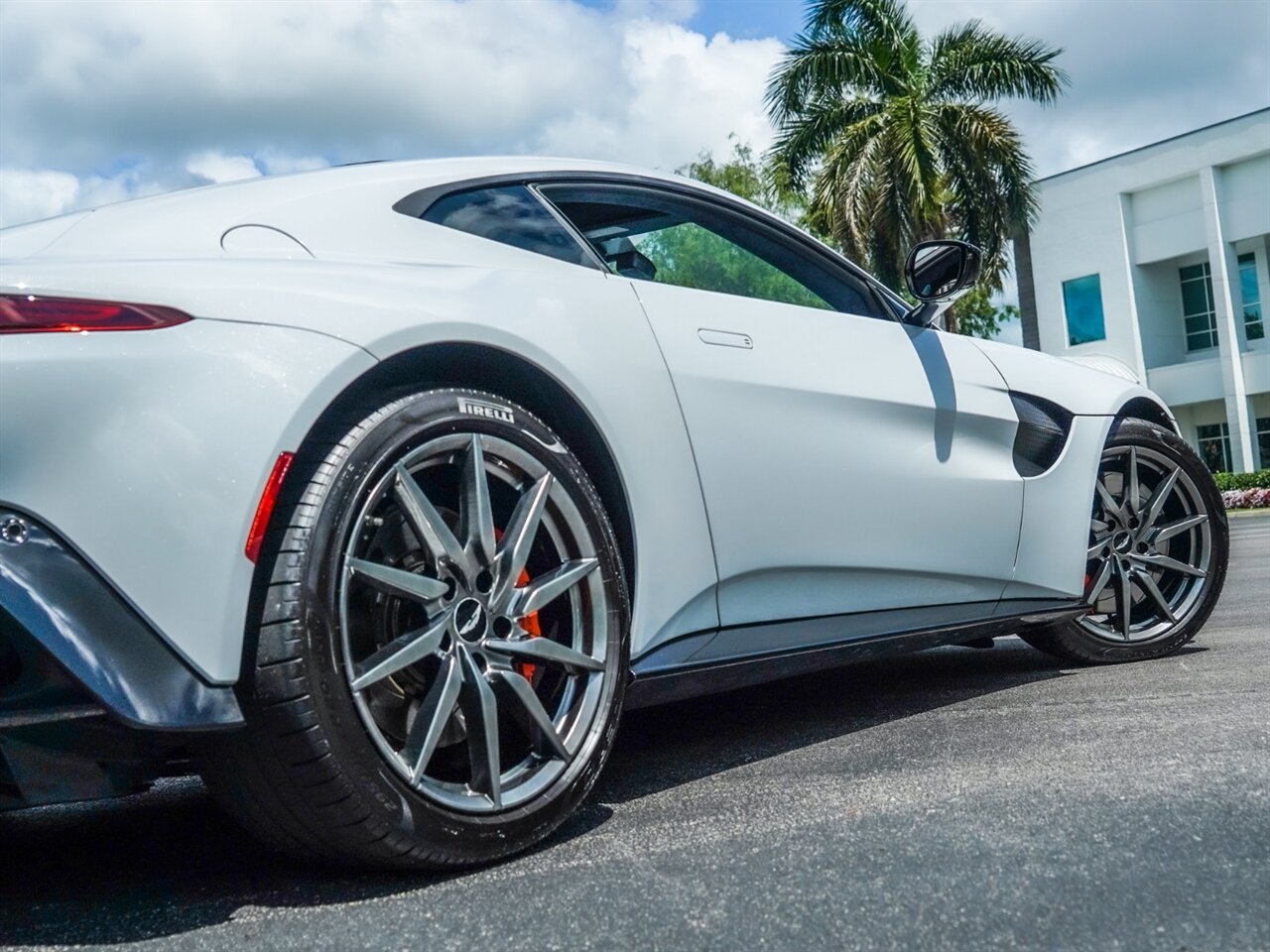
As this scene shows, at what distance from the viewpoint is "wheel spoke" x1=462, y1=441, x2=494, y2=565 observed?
2.30m

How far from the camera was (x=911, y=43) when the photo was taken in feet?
78.4

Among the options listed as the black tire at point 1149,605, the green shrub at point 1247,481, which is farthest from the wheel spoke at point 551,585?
the green shrub at point 1247,481

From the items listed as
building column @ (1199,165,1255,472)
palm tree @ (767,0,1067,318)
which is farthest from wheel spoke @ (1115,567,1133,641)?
building column @ (1199,165,1255,472)

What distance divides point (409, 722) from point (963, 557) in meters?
1.87

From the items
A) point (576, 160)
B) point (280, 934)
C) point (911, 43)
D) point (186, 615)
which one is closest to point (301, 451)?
point (186, 615)

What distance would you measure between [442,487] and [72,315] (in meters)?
0.77

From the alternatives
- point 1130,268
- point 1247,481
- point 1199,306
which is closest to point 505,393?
point 1247,481

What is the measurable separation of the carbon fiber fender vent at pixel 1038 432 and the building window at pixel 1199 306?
36.9m

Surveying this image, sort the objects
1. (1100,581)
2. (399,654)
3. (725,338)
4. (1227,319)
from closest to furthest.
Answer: (399,654) < (725,338) < (1100,581) < (1227,319)

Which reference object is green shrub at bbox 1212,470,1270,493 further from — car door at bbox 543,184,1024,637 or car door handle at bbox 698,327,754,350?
Result: car door handle at bbox 698,327,754,350

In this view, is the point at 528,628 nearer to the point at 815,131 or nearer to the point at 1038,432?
the point at 1038,432

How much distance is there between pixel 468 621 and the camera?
2260mm

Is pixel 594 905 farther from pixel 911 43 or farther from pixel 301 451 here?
pixel 911 43

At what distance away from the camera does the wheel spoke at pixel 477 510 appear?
2299 mm
